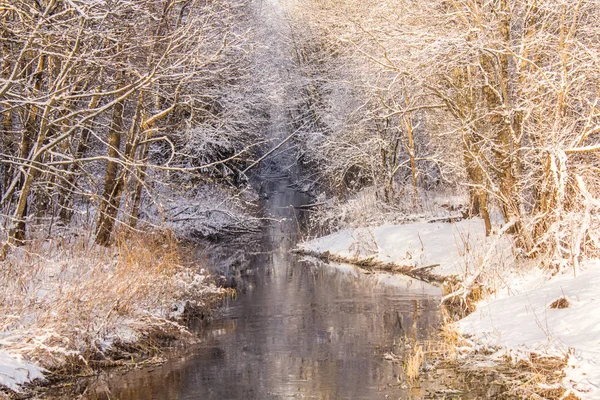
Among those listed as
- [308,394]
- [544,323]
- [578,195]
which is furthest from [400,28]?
[308,394]

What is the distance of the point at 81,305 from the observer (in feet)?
29.0

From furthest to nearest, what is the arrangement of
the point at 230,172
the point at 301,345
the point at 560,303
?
the point at 230,172, the point at 301,345, the point at 560,303

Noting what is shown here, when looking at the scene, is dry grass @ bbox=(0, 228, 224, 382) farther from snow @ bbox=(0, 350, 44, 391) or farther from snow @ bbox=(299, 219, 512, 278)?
snow @ bbox=(299, 219, 512, 278)

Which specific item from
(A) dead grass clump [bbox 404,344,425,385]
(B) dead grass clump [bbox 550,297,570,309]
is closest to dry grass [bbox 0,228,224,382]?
(A) dead grass clump [bbox 404,344,425,385]

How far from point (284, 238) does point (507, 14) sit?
1501 cm

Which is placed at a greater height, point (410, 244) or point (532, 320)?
point (532, 320)

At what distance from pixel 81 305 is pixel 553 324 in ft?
20.0

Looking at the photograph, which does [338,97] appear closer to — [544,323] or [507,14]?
[507,14]

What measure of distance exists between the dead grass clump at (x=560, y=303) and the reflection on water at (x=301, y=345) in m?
2.17

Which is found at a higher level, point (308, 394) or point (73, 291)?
point (73, 291)

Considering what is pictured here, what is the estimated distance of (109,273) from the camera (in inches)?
388

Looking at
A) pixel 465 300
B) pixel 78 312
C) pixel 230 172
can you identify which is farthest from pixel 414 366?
pixel 230 172

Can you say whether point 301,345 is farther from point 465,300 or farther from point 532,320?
point 532,320

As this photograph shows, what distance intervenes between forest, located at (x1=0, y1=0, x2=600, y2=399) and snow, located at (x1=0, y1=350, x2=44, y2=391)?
0.09 feet
